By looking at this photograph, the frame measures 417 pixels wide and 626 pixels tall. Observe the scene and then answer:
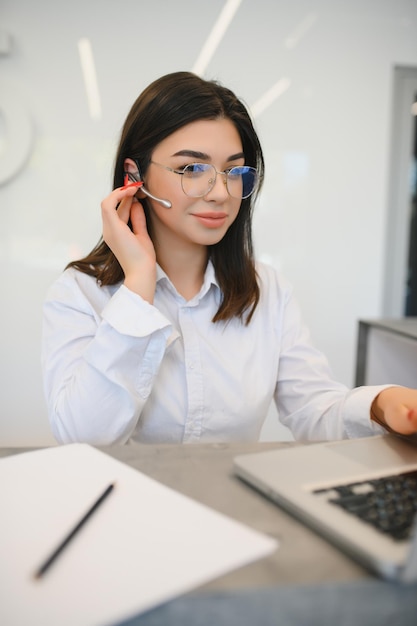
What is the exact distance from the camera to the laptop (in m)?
0.49

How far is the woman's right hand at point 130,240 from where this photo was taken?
119cm

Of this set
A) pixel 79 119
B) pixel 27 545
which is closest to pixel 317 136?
pixel 79 119

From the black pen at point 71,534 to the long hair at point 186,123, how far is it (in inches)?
30.8

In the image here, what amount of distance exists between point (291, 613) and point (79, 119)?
2948mm

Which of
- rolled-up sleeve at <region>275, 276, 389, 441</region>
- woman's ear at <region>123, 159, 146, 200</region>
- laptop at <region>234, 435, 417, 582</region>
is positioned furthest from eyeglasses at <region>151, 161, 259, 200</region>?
laptop at <region>234, 435, 417, 582</region>

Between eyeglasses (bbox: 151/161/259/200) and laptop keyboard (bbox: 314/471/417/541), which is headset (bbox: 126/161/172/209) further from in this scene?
laptop keyboard (bbox: 314/471/417/541)

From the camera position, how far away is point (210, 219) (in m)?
1.30

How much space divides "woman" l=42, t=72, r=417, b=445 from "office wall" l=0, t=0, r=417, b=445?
1.71 metres

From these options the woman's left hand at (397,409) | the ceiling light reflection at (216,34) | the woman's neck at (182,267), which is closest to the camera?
the woman's left hand at (397,409)

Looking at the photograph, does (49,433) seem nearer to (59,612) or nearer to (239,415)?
(239,415)

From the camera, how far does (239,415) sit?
1334 millimetres

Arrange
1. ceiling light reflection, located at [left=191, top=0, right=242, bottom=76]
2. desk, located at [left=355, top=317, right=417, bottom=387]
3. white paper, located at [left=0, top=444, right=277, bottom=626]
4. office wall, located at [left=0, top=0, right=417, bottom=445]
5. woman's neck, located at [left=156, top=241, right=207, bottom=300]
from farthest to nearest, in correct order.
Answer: ceiling light reflection, located at [left=191, top=0, right=242, bottom=76], office wall, located at [left=0, top=0, right=417, bottom=445], desk, located at [left=355, top=317, right=417, bottom=387], woman's neck, located at [left=156, top=241, right=207, bottom=300], white paper, located at [left=0, top=444, right=277, bottom=626]

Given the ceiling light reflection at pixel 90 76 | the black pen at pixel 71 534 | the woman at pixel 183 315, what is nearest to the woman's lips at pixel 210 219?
the woman at pixel 183 315

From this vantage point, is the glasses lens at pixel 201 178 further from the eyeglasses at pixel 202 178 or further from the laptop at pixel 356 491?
the laptop at pixel 356 491
